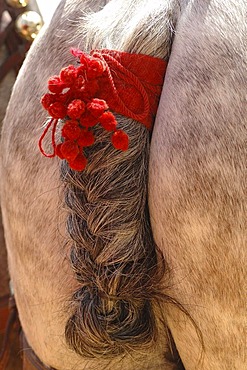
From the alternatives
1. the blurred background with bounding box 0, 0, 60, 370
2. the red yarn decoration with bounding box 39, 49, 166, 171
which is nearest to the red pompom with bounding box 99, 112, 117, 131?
the red yarn decoration with bounding box 39, 49, 166, 171

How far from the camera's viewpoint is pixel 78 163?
62 cm

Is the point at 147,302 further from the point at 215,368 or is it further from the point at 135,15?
the point at 135,15

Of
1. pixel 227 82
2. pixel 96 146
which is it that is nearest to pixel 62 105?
pixel 96 146

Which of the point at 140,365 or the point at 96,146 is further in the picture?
the point at 140,365

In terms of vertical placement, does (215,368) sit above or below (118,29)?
below

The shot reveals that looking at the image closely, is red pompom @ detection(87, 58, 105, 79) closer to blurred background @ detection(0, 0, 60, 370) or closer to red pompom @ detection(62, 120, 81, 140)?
red pompom @ detection(62, 120, 81, 140)

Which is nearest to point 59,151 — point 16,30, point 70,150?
point 70,150

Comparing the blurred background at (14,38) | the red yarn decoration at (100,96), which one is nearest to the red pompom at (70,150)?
the red yarn decoration at (100,96)

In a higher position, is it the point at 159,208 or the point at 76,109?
the point at 76,109

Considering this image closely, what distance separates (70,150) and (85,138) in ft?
0.06

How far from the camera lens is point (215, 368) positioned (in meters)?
0.66

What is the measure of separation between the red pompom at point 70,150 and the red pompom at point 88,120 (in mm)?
22

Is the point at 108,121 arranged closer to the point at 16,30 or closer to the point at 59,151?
the point at 59,151

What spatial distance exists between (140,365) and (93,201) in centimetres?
23
